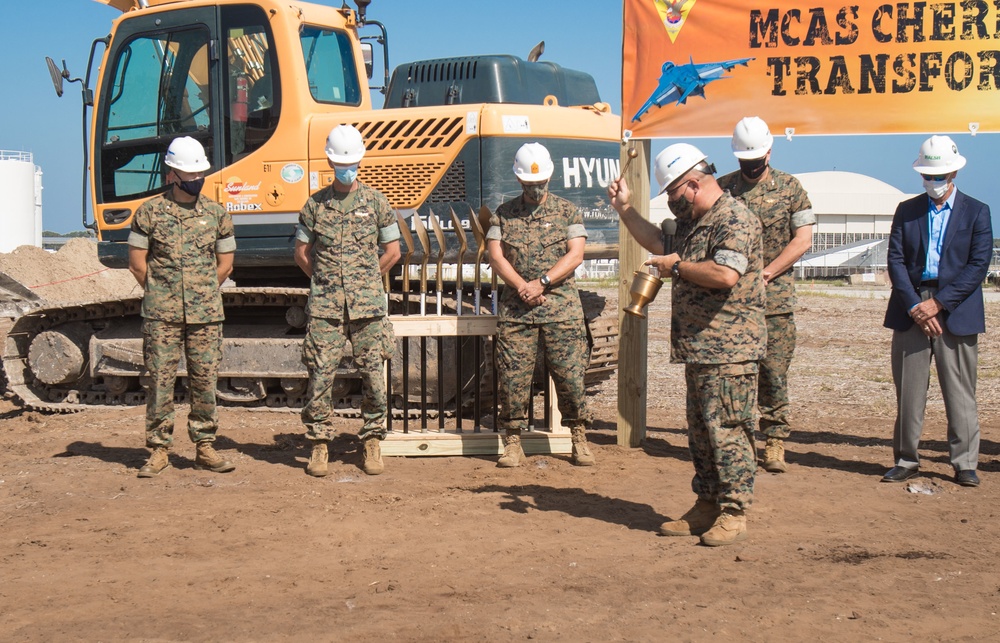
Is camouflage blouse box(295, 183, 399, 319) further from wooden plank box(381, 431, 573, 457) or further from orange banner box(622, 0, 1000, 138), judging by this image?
orange banner box(622, 0, 1000, 138)

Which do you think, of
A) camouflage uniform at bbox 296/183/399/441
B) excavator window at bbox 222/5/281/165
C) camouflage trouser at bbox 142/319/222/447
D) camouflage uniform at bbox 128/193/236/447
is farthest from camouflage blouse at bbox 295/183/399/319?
excavator window at bbox 222/5/281/165

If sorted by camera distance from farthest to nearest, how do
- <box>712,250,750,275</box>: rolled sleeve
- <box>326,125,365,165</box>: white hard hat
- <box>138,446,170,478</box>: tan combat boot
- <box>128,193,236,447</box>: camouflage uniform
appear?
1. <box>138,446,170,478</box>: tan combat boot
2. <box>128,193,236,447</box>: camouflage uniform
3. <box>326,125,365,165</box>: white hard hat
4. <box>712,250,750,275</box>: rolled sleeve

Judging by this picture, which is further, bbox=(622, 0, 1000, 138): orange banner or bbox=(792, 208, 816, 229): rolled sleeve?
bbox=(622, 0, 1000, 138): orange banner

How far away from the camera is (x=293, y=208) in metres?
8.90

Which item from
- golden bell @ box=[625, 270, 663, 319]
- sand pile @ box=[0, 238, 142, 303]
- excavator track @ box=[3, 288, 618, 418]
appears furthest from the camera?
sand pile @ box=[0, 238, 142, 303]

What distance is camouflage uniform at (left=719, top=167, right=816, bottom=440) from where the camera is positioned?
23.1ft

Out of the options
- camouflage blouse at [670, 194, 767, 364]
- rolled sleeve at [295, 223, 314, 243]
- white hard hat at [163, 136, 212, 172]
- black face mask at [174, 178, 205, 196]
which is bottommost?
camouflage blouse at [670, 194, 767, 364]

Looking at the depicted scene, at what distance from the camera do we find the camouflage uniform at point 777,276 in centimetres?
705

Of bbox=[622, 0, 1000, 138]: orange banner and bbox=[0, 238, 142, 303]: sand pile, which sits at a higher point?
bbox=[622, 0, 1000, 138]: orange banner

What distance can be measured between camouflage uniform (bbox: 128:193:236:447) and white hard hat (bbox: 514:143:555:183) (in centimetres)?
207

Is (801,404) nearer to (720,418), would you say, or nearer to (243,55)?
(720,418)

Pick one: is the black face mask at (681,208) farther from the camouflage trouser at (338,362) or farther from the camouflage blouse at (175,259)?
the camouflage blouse at (175,259)

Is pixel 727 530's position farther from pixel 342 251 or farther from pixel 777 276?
pixel 342 251

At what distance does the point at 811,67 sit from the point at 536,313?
2618mm
